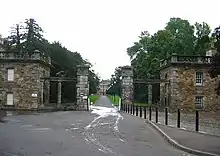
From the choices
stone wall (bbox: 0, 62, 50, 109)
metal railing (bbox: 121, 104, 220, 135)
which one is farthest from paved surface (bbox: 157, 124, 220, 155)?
stone wall (bbox: 0, 62, 50, 109)

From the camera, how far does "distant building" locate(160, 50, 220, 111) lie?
4781 centimetres

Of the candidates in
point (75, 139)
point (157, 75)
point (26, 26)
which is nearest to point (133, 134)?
point (75, 139)

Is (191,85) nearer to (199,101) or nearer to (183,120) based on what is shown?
(199,101)

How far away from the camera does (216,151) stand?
38.3 feet

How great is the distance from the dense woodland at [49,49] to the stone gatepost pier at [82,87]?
12.1 m

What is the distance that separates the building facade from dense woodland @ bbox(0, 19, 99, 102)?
9680 mm

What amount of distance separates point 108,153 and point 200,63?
125 feet

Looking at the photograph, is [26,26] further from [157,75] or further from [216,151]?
[216,151]

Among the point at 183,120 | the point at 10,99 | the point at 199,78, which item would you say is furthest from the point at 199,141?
the point at 10,99

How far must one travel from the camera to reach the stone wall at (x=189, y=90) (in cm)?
4791

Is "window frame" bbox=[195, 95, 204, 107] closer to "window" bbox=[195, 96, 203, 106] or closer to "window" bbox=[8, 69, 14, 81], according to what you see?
"window" bbox=[195, 96, 203, 106]

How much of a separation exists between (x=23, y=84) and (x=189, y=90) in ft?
68.6

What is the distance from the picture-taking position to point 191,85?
4831 centimetres

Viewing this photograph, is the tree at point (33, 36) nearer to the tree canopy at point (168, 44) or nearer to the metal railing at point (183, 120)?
the tree canopy at point (168, 44)
